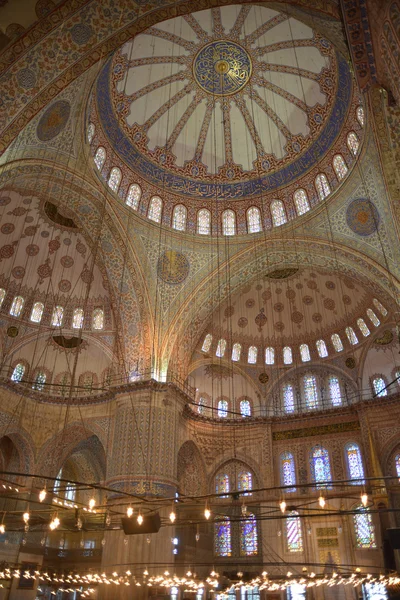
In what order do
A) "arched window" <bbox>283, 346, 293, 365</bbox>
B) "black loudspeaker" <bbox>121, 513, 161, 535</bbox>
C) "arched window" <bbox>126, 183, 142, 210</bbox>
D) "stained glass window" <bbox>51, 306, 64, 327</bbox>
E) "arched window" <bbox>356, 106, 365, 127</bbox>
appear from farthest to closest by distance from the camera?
"arched window" <bbox>283, 346, 293, 365</bbox>
"stained glass window" <bbox>51, 306, 64, 327</bbox>
"arched window" <bbox>126, 183, 142, 210</bbox>
"arched window" <bbox>356, 106, 365, 127</bbox>
"black loudspeaker" <bbox>121, 513, 161, 535</bbox>

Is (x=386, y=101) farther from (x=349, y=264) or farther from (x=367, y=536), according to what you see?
(x=367, y=536)

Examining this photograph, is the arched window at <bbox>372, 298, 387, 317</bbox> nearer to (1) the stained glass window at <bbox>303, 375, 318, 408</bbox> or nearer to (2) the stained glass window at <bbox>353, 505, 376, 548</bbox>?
(1) the stained glass window at <bbox>303, 375, 318, 408</bbox>

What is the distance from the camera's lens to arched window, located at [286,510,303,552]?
16172 mm

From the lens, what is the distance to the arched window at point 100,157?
47.7 feet

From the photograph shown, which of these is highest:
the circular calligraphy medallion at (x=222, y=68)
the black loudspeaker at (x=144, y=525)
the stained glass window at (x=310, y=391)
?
the circular calligraphy medallion at (x=222, y=68)

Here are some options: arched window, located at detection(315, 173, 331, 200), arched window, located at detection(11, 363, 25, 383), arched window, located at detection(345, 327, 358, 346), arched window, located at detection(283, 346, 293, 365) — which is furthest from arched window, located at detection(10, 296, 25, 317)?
arched window, located at detection(345, 327, 358, 346)

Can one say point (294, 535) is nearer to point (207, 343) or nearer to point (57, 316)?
point (207, 343)

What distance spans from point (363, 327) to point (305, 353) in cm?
258

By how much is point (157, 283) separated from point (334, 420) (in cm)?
837

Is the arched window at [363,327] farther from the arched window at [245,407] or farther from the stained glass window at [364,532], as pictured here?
the stained glass window at [364,532]

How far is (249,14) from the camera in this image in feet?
46.0

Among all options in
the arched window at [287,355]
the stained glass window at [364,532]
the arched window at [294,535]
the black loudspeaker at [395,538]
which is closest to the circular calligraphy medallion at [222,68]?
the arched window at [287,355]

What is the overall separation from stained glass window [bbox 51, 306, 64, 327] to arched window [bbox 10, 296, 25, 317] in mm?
1115

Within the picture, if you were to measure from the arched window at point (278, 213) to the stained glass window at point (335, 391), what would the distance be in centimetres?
667
